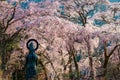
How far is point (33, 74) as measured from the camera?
47.4 ft

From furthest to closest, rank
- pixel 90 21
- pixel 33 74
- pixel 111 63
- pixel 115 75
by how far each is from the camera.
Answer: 1. pixel 115 75
2. pixel 111 63
3. pixel 90 21
4. pixel 33 74

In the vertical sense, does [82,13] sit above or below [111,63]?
above

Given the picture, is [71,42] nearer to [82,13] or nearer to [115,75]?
[82,13]

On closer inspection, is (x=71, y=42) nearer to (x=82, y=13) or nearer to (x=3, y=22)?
(x=82, y=13)

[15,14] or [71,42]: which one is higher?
[15,14]

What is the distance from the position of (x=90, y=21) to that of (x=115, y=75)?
12624 mm

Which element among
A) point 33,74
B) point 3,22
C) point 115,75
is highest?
point 3,22

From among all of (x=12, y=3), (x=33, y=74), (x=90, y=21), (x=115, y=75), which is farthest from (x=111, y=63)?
(x=33, y=74)

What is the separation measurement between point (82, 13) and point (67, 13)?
1.77 m

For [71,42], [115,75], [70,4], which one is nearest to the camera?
[71,42]

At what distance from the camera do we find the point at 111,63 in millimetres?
34812

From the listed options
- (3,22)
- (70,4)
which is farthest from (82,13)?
(3,22)

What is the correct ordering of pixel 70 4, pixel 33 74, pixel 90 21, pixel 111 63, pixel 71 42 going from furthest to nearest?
pixel 111 63 → pixel 90 21 → pixel 70 4 → pixel 71 42 → pixel 33 74

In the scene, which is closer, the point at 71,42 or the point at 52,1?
the point at 71,42
